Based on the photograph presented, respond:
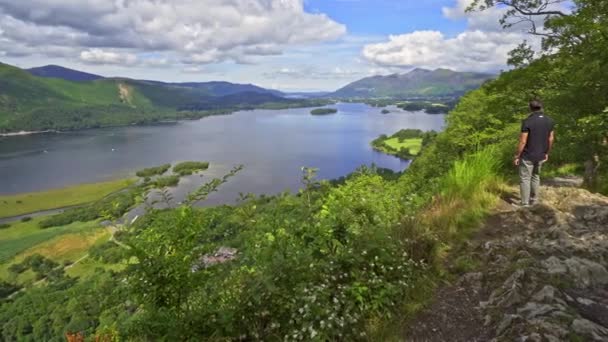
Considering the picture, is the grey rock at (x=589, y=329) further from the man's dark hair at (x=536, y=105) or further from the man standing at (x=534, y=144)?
the man's dark hair at (x=536, y=105)

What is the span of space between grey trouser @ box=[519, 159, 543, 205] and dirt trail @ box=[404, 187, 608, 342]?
4.18 ft

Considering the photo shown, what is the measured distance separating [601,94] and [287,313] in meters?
8.98

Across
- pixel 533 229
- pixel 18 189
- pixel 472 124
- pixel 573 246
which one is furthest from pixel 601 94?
pixel 18 189

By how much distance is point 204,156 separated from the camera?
434 ft

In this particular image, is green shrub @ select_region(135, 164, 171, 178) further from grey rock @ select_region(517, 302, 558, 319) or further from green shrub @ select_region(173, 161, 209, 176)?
grey rock @ select_region(517, 302, 558, 319)

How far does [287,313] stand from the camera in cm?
379

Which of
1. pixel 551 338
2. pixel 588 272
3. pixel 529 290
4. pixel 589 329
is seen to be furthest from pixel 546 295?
pixel 588 272

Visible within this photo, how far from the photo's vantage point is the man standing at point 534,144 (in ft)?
24.9

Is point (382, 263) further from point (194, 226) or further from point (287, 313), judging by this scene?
point (194, 226)

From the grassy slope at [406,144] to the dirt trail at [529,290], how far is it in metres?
122

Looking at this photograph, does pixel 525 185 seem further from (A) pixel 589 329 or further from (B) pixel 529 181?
(A) pixel 589 329

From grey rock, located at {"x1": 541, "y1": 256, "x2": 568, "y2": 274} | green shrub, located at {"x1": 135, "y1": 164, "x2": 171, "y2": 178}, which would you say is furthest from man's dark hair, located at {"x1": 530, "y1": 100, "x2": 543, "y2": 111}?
green shrub, located at {"x1": 135, "y1": 164, "x2": 171, "y2": 178}

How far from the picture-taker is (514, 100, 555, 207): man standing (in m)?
7.59

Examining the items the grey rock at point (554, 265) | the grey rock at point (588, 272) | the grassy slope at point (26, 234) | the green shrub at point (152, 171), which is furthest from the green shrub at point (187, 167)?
the grey rock at point (588, 272)
